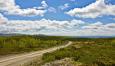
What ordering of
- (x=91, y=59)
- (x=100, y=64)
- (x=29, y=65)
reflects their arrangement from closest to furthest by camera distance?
(x=100, y=64), (x=91, y=59), (x=29, y=65)

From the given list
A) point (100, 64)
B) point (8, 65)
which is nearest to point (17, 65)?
point (8, 65)

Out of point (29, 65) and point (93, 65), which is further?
point (29, 65)

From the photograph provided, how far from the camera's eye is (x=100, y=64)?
76.6 ft

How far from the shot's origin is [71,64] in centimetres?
2219

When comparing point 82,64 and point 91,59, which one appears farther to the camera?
point 91,59

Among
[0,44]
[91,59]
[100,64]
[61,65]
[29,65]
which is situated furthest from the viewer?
[0,44]

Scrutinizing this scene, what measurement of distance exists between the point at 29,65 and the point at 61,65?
7.21m

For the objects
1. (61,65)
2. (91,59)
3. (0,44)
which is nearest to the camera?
(61,65)

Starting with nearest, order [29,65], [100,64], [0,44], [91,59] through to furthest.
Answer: [100,64], [91,59], [29,65], [0,44]

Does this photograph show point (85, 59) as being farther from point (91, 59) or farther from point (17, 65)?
point (17, 65)

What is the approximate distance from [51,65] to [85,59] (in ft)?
13.5

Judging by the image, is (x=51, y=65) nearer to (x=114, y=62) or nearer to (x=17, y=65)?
(x=114, y=62)

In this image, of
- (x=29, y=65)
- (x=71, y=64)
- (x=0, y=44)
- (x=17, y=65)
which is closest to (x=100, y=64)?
(x=71, y=64)

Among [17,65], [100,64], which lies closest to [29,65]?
[17,65]
